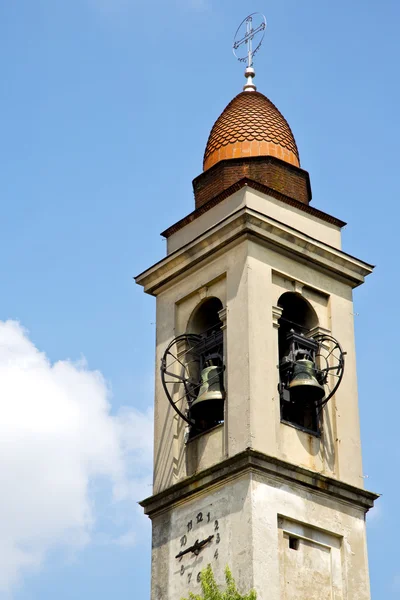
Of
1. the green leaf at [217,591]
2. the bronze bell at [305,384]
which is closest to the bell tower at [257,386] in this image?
the bronze bell at [305,384]

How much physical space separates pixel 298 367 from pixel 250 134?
6.10 m

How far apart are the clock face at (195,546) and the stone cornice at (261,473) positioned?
18.8 inches

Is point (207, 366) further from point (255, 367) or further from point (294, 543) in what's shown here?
point (294, 543)

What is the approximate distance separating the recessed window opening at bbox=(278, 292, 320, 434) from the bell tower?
38 mm

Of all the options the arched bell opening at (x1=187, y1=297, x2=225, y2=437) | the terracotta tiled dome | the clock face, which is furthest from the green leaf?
the terracotta tiled dome

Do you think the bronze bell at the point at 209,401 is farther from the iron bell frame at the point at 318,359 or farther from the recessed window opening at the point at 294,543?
the recessed window opening at the point at 294,543

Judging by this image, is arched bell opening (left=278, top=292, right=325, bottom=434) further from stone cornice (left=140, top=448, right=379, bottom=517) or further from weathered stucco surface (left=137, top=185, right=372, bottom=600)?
stone cornice (left=140, top=448, right=379, bottom=517)

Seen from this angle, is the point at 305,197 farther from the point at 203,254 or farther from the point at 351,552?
the point at 351,552

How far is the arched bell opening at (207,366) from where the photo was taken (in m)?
31.8

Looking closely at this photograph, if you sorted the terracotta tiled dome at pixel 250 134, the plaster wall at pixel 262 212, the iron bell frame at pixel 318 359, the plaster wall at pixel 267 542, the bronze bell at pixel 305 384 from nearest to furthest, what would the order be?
the plaster wall at pixel 267 542 < the bronze bell at pixel 305 384 < the iron bell frame at pixel 318 359 < the plaster wall at pixel 262 212 < the terracotta tiled dome at pixel 250 134

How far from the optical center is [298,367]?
1252 inches

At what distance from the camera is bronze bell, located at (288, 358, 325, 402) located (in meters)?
31.5

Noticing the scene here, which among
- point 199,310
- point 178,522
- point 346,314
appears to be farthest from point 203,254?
point 178,522

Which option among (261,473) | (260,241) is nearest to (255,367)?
(261,473)
